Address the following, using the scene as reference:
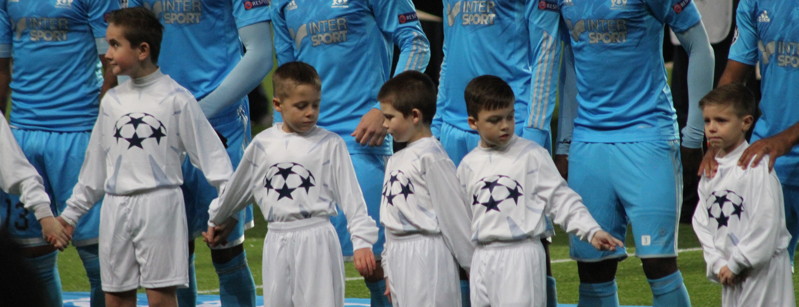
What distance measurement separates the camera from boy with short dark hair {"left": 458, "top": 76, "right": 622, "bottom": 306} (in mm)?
→ 4004

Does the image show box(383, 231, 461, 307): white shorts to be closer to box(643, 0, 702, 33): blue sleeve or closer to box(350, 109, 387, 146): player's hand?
box(350, 109, 387, 146): player's hand

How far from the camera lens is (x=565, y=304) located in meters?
6.59

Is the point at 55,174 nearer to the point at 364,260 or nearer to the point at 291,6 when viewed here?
the point at 291,6

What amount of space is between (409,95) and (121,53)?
1.29 m

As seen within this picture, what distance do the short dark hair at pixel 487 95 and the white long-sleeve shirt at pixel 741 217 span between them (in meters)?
0.86

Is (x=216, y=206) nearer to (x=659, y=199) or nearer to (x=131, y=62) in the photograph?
(x=131, y=62)

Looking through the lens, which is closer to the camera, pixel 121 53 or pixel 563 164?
pixel 121 53

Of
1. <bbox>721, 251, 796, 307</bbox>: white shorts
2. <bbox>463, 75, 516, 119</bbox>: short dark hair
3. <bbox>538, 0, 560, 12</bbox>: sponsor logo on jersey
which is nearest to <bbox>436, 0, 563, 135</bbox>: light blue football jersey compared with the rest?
<bbox>538, 0, 560, 12</bbox>: sponsor logo on jersey

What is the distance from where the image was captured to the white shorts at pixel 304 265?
13.5 ft

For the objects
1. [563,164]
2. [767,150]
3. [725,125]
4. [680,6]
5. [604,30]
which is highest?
[680,6]

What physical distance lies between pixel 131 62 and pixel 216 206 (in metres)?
0.74

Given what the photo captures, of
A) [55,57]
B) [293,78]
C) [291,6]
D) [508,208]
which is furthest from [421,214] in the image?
[55,57]

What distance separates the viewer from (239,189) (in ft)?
14.2

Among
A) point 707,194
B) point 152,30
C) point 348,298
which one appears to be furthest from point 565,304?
point 152,30
